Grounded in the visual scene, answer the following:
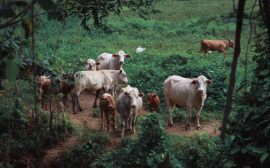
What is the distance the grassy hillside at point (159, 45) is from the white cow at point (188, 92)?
0.97 m

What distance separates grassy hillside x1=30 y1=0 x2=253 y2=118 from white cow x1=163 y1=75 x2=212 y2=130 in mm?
967

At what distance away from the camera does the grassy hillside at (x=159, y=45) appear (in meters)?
11.5

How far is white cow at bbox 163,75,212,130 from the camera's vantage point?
8.28 meters

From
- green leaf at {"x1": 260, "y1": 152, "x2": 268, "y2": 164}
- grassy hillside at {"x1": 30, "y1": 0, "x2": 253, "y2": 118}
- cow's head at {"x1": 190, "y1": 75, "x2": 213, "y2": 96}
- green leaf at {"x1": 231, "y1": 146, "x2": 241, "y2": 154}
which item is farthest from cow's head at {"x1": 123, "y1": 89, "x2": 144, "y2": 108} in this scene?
green leaf at {"x1": 260, "y1": 152, "x2": 268, "y2": 164}

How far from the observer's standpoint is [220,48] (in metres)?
17.1

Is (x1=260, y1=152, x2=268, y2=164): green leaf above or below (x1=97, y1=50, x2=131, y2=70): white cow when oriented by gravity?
below

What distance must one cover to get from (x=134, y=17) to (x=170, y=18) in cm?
275

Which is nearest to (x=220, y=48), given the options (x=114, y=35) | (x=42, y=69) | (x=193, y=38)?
(x=193, y=38)

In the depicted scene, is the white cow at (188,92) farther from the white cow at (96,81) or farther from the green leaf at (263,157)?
the green leaf at (263,157)

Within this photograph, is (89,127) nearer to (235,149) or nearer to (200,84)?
(200,84)

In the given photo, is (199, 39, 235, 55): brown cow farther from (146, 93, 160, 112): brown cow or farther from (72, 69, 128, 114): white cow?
(146, 93, 160, 112): brown cow

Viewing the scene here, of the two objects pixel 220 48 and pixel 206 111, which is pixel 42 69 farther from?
pixel 220 48

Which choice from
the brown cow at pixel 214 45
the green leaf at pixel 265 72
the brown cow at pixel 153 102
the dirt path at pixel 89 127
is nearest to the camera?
the green leaf at pixel 265 72

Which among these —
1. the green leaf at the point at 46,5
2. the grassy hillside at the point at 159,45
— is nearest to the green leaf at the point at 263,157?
the green leaf at the point at 46,5
